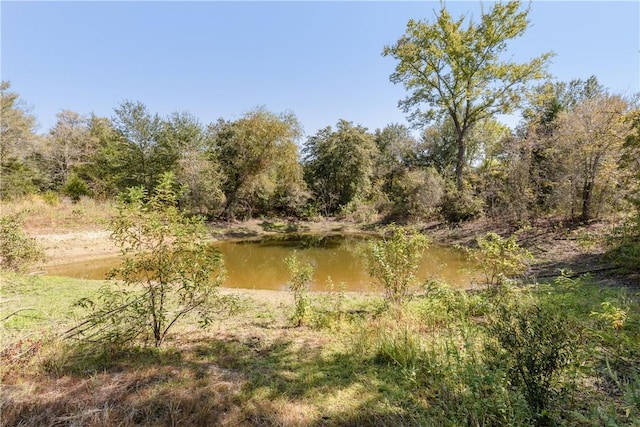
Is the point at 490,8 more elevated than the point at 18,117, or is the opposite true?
the point at 490,8

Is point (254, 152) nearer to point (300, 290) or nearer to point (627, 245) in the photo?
point (300, 290)

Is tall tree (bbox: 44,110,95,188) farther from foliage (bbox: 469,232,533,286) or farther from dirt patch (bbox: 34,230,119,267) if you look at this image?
foliage (bbox: 469,232,533,286)

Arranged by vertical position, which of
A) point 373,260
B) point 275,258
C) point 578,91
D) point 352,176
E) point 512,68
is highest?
point 578,91

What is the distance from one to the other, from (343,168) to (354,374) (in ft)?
81.0

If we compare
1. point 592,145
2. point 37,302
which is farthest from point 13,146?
point 592,145

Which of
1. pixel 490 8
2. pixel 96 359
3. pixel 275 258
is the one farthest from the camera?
pixel 490 8

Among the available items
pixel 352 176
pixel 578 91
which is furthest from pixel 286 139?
pixel 578 91

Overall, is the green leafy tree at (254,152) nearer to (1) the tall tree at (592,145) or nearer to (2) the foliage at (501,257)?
(1) the tall tree at (592,145)

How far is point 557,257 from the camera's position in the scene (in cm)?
888

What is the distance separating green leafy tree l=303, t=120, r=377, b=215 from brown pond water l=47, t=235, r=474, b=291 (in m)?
10.9

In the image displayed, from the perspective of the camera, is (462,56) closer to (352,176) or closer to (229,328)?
(352,176)

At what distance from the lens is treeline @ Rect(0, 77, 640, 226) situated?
1091 cm

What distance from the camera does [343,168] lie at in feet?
88.2

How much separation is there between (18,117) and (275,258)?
19.0m
